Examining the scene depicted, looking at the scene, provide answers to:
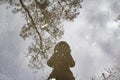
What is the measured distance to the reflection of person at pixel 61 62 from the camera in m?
6.54

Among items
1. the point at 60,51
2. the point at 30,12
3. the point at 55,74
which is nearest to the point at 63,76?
the point at 55,74

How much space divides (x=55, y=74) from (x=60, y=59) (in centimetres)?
48

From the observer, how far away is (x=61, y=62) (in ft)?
22.2

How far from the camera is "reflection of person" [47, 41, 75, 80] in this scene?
6.54 m

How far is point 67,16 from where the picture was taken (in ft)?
37.9

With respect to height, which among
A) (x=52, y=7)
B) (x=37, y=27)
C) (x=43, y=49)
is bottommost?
(x=43, y=49)

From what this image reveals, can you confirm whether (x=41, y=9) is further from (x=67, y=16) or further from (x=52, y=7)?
(x=67, y=16)

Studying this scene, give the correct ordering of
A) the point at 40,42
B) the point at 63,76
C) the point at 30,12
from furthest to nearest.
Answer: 1. the point at 40,42
2. the point at 30,12
3. the point at 63,76

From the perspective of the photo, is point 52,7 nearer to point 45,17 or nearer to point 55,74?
point 45,17

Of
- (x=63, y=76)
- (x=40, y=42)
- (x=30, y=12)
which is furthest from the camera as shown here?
(x=40, y=42)

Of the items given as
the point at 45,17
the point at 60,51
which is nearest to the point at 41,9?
the point at 45,17

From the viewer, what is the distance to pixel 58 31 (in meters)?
12.3

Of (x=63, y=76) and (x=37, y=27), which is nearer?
(x=63, y=76)

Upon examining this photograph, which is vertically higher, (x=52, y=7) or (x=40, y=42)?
(x=52, y=7)
